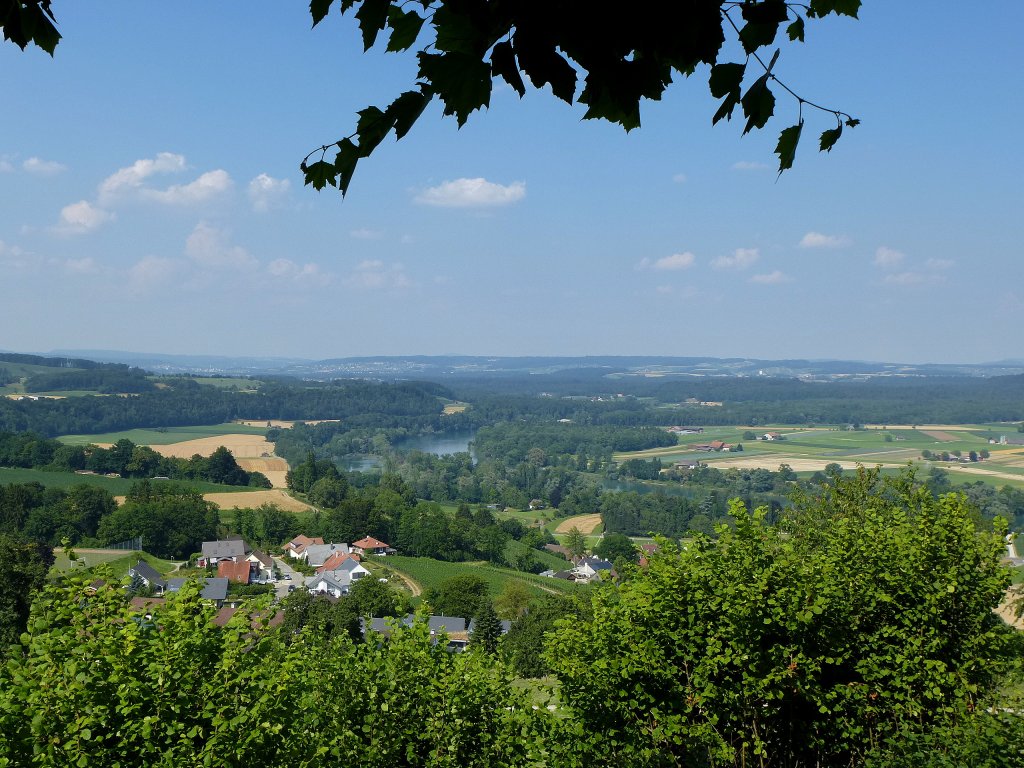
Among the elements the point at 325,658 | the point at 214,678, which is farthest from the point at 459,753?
the point at 214,678

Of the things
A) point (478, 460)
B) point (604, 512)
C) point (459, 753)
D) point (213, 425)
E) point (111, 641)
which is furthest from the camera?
point (213, 425)

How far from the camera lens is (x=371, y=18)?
6.76ft

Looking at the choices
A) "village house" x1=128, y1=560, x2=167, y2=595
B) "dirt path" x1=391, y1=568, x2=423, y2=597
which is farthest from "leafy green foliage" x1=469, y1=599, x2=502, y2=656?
"village house" x1=128, y1=560, x2=167, y2=595

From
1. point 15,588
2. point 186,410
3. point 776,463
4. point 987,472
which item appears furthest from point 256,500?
point 186,410

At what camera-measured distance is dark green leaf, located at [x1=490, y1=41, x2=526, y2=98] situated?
170 cm

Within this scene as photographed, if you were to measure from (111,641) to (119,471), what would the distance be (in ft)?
312

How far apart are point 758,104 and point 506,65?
843 mm

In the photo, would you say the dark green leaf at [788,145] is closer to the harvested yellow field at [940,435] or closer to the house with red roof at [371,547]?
the house with red roof at [371,547]

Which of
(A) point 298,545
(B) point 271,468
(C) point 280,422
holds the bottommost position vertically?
(A) point 298,545

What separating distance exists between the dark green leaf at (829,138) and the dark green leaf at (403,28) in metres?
1.28

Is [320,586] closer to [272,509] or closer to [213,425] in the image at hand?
[272,509]

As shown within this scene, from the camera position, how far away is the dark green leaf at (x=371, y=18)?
2041 mm

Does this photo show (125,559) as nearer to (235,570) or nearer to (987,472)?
(235,570)

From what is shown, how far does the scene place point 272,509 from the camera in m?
76.2
